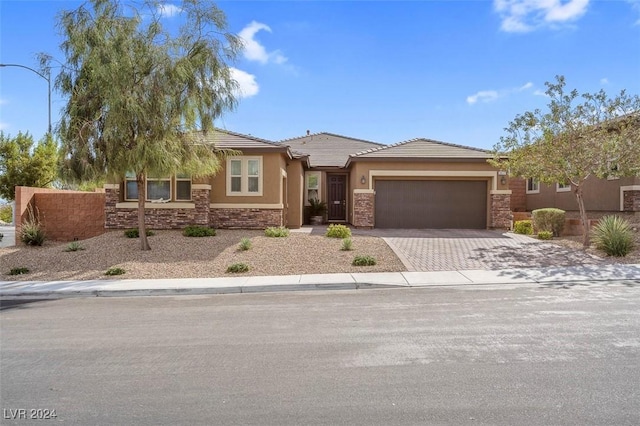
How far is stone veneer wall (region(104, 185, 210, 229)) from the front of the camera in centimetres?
1659

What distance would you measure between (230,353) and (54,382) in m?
1.87

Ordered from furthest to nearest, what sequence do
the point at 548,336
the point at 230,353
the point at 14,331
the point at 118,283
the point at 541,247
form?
the point at 541,247 → the point at 118,283 → the point at 14,331 → the point at 548,336 → the point at 230,353

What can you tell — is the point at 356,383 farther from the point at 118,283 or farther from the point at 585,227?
the point at 585,227

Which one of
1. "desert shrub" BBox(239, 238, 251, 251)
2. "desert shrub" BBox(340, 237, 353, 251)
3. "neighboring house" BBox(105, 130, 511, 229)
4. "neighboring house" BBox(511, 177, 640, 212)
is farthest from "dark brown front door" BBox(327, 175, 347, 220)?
"desert shrub" BBox(239, 238, 251, 251)

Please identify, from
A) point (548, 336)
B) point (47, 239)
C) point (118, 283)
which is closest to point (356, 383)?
point (548, 336)

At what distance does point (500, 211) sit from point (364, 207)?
5.98 metres

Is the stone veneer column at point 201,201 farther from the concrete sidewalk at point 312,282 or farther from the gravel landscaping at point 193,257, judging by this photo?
the concrete sidewalk at point 312,282

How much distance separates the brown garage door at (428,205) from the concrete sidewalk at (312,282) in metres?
8.43

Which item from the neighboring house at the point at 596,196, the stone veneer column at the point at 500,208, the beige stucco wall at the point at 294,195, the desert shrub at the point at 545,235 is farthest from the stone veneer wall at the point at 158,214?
the desert shrub at the point at 545,235

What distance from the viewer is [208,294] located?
9.42 m

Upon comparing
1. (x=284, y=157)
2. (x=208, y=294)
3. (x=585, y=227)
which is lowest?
(x=208, y=294)

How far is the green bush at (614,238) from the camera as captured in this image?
12.5m

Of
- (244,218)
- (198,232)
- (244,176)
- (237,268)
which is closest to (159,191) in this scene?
(198,232)

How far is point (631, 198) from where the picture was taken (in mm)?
16734
